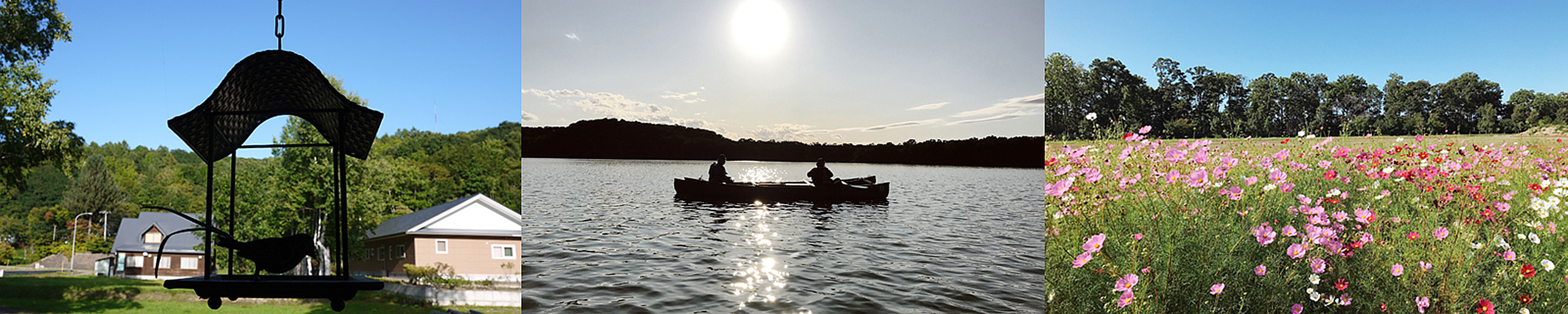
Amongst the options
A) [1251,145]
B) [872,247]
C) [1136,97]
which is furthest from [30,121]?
[1251,145]

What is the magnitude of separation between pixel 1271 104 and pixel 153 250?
17.3 metres

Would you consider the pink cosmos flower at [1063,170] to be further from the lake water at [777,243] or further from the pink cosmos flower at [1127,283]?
the lake water at [777,243]

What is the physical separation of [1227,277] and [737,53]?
5.17 meters

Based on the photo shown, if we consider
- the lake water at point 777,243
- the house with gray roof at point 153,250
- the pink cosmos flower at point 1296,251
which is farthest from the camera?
the house with gray roof at point 153,250

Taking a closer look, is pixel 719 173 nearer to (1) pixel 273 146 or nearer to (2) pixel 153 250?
(1) pixel 273 146

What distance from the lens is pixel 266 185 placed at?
36.3 ft

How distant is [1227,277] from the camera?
268 centimetres

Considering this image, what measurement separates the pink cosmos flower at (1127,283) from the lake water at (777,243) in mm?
2693

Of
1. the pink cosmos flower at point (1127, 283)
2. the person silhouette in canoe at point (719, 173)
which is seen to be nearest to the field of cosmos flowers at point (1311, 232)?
the pink cosmos flower at point (1127, 283)

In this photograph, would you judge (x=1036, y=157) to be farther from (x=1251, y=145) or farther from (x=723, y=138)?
(x=1251, y=145)

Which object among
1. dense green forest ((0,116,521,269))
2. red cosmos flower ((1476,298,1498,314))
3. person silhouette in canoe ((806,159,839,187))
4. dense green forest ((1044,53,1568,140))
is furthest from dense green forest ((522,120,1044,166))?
dense green forest ((0,116,521,269))

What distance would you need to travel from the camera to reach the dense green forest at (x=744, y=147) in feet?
24.2

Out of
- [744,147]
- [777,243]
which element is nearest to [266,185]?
[744,147]

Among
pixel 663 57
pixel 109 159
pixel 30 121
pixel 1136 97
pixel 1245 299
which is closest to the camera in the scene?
pixel 1245 299
